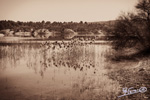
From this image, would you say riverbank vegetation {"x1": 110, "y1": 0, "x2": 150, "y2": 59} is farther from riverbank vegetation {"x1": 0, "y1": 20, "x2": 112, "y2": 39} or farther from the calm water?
riverbank vegetation {"x1": 0, "y1": 20, "x2": 112, "y2": 39}

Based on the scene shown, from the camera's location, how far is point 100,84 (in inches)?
317

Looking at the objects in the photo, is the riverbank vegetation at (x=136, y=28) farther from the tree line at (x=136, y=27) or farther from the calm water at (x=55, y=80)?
the calm water at (x=55, y=80)

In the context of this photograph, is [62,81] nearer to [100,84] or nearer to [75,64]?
[100,84]

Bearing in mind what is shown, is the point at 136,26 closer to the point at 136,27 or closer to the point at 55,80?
the point at 136,27

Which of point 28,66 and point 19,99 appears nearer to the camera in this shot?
point 19,99

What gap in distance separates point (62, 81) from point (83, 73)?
69.2 inches

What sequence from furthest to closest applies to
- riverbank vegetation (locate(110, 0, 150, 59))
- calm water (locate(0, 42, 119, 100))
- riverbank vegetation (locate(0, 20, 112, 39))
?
riverbank vegetation (locate(0, 20, 112, 39)), riverbank vegetation (locate(110, 0, 150, 59)), calm water (locate(0, 42, 119, 100))

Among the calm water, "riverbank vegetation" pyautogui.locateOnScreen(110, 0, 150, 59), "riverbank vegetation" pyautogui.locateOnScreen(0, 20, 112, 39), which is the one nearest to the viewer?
the calm water

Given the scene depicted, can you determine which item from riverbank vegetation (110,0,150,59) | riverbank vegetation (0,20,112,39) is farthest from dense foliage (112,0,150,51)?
riverbank vegetation (0,20,112,39)

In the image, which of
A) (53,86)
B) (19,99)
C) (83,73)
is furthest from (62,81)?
(19,99)

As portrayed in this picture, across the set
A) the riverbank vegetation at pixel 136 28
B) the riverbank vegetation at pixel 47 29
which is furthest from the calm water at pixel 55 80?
the riverbank vegetation at pixel 47 29

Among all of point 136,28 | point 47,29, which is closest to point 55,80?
point 136,28

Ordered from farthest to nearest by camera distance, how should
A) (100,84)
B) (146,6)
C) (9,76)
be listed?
(146,6), (9,76), (100,84)

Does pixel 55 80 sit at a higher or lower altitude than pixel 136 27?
lower
